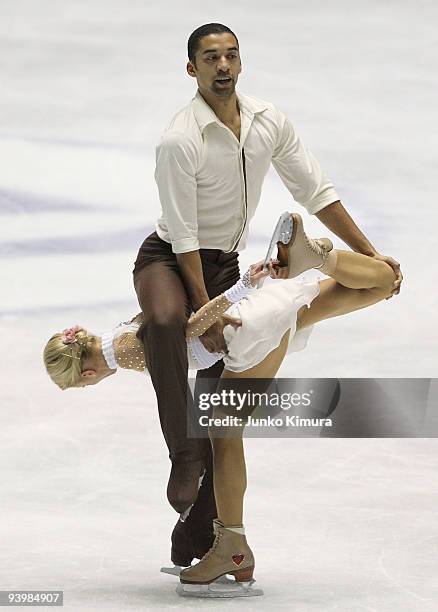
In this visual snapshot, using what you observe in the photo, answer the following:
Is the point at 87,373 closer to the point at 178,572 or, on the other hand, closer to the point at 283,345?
the point at 283,345

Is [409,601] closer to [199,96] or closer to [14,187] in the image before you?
[199,96]

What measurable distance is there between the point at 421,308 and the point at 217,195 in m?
4.07

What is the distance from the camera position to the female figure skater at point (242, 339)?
13.9 ft

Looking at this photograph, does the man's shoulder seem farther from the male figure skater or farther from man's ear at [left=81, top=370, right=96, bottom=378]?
man's ear at [left=81, top=370, right=96, bottom=378]

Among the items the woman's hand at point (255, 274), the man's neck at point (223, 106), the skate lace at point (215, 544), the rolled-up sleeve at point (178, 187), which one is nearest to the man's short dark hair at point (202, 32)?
the man's neck at point (223, 106)

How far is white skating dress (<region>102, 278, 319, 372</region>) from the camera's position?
4238 mm

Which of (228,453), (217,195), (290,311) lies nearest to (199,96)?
(217,195)

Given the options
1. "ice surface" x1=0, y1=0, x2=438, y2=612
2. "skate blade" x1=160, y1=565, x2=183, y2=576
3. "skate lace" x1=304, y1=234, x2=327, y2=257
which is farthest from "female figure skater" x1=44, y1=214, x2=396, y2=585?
"ice surface" x1=0, y1=0, x2=438, y2=612

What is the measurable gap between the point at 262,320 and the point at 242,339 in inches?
3.8

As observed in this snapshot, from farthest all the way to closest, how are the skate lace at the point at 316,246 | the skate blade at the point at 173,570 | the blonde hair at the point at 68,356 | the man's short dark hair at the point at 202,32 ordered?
1. the skate blade at the point at 173,570
2. the blonde hair at the point at 68,356
3. the man's short dark hair at the point at 202,32
4. the skate lace at the point at 316,246

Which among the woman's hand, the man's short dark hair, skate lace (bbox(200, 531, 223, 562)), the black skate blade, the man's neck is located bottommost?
the black skate blade

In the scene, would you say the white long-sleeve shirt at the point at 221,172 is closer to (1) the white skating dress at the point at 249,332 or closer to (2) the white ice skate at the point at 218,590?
(1) the white skating dress at the point at 249,332

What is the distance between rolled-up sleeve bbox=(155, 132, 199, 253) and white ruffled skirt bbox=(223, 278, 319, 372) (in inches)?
11.6

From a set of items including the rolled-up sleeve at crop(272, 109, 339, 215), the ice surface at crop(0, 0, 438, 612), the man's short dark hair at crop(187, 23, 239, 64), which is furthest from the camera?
the ice surface at crop(0, 0, 438, 612)
